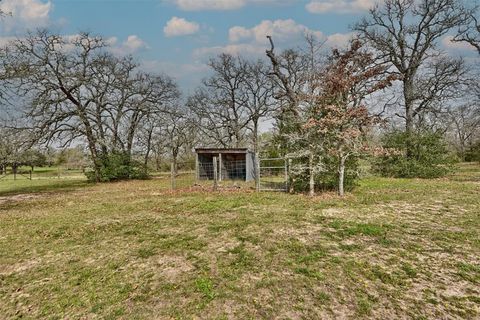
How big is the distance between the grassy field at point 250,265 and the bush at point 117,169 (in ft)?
45.9

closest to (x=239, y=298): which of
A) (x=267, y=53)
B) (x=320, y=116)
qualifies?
(x=320, y=116)

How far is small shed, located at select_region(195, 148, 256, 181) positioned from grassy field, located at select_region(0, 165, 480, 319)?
505 inches

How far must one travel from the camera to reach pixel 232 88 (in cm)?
2989

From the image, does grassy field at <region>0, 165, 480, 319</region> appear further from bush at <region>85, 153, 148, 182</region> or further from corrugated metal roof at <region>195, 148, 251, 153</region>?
bush at <region>85, 153, 148, 182</region>

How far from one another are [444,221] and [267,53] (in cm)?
1107

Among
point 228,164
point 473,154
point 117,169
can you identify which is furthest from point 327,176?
point 473,154

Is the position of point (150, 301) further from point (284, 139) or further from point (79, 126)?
point (79, 126)

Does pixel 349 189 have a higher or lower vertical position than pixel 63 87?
lower

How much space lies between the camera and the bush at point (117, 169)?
21156 millimetres

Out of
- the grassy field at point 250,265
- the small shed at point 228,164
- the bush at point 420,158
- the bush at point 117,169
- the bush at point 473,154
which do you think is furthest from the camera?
the bush at point 473,154

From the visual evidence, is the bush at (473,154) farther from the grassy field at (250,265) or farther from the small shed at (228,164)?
the grassy field at (250,265)

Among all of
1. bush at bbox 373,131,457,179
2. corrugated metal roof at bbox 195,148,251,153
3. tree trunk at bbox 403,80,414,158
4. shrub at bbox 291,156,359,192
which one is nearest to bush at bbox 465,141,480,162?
tree trunk at bbox 403,80,414,158

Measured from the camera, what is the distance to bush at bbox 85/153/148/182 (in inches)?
833

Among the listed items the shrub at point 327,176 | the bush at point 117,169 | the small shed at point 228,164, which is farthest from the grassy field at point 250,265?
the bush at point 117,169
